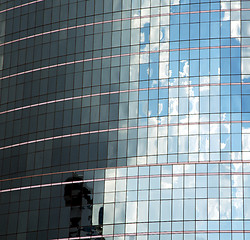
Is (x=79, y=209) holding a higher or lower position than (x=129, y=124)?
lower

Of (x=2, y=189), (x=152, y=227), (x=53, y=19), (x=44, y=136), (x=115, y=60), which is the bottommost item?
(x=152, y=227)

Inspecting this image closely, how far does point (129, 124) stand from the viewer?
91.5m

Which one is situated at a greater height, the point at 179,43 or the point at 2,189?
the point at 179,43

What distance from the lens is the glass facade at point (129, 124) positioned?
284ft

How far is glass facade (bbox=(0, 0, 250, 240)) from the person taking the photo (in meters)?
86.6

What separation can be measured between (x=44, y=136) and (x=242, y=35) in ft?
93.5

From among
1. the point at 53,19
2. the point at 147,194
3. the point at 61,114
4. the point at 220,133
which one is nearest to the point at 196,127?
Result: the point at 220,133

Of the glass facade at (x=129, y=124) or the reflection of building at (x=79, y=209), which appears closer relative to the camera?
the glass facade at (x=129, y=124)

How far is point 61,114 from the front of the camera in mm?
95750

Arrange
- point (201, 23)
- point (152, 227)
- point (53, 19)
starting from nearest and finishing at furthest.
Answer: point (152, 227), point (201, 23), point (53, 19)

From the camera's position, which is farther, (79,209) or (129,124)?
(129,124)

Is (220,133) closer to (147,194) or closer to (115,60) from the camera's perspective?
(147,194)

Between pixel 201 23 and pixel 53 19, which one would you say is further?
pixel 53 19

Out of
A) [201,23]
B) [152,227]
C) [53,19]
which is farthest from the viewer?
[53,19]
